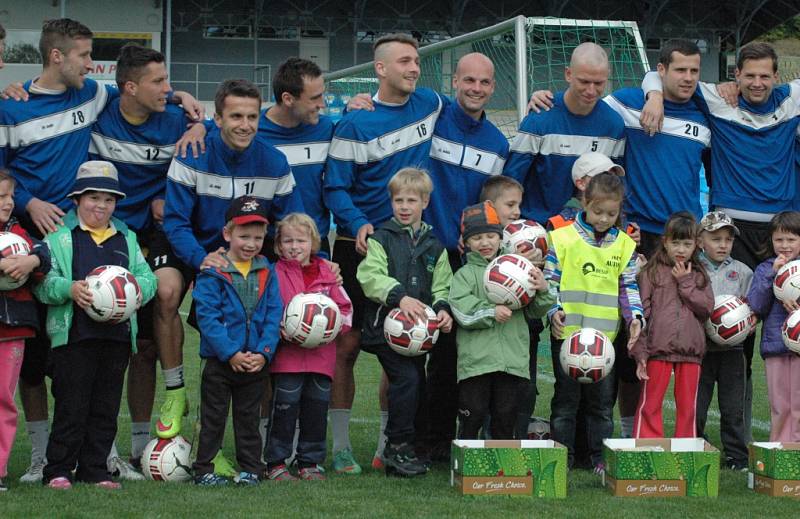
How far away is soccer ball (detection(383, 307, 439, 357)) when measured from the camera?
21.9 ft

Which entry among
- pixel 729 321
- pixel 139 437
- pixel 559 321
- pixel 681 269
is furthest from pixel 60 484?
pixel 729 321

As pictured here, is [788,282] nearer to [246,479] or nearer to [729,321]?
[729,321]

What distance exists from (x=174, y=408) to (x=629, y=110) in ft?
12.1

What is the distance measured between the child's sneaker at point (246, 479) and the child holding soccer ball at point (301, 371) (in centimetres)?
20

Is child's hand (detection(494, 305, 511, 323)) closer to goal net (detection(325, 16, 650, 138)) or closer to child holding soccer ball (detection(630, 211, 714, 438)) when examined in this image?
child holding soccer ball (detection(630, 211, 714, 438))

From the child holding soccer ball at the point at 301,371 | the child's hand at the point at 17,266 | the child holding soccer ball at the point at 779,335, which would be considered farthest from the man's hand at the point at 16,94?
the child holding soccer ball at the point at 779,335

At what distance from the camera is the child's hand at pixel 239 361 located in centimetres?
642

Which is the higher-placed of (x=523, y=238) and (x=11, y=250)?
(x=523, y=238)

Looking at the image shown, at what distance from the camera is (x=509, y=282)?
6547 mm

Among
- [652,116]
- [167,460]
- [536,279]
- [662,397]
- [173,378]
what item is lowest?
[167,460]

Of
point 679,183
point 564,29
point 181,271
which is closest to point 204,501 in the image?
point 181,271

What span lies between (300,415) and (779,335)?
3086mm

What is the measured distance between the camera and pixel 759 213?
7.77 metres

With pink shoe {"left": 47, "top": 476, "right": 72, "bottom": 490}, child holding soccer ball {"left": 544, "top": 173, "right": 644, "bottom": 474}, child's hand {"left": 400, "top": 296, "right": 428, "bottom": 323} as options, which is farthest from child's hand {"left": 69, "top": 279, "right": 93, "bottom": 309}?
child holding soccer ball {"left": 544, "top": 173, "right": 644, "bottom": 474}
